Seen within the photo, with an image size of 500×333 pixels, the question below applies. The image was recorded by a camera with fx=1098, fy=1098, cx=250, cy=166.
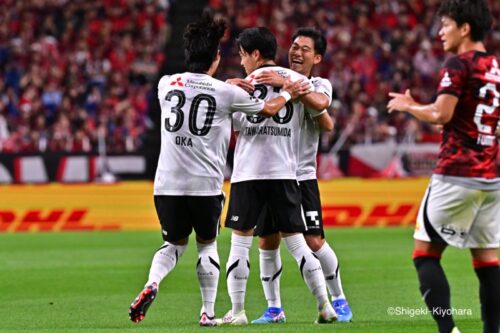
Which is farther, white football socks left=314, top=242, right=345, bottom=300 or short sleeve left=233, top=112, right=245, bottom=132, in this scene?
white football socks left=314, top=242, right=345, bottom=300

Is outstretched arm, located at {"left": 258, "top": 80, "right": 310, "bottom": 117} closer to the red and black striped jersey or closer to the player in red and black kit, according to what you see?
the player in red and black kit

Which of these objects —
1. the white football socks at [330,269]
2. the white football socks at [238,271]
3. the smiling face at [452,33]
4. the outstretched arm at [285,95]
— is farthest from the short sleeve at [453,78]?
the white football socks at [330,269]

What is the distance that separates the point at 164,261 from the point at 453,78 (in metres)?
3.06

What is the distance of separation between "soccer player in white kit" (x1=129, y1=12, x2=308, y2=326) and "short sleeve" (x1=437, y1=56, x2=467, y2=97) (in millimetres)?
2042

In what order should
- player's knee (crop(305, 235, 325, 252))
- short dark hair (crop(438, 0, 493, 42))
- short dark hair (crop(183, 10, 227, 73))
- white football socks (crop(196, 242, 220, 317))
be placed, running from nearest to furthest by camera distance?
short dark hair (crop(438, 0, 493, 42)) < short dark hair (crop(183, 10, 227, 73)) < white football socks (crop(196, 242, 220, 317)) < player's knee (crop(305, 235, 325, 252))

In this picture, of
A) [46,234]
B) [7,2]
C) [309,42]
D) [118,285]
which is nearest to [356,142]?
[46,234]

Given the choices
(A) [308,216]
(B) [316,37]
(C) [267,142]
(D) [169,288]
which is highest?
(B) [316,37]

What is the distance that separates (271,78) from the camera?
9188 mm

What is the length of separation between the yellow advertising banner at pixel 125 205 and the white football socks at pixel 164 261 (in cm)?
1334

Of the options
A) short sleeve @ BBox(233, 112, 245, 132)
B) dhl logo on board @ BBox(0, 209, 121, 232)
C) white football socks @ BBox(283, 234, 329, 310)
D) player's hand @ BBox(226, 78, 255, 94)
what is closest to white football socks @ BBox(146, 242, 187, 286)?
white football socks @ BBox(283, 234, 329, 310)

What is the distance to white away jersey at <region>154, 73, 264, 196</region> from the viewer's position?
8.91m

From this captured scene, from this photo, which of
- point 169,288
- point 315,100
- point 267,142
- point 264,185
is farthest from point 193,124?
point 169,288

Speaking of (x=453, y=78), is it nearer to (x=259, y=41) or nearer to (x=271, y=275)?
(x=259, y=41)

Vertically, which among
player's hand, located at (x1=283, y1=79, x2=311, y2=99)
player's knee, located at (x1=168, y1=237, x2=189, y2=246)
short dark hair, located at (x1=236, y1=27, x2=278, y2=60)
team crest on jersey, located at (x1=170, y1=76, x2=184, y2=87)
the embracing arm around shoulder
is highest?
short dark hair, located at (x1=236, y1=27, x2=278, y2=60)
